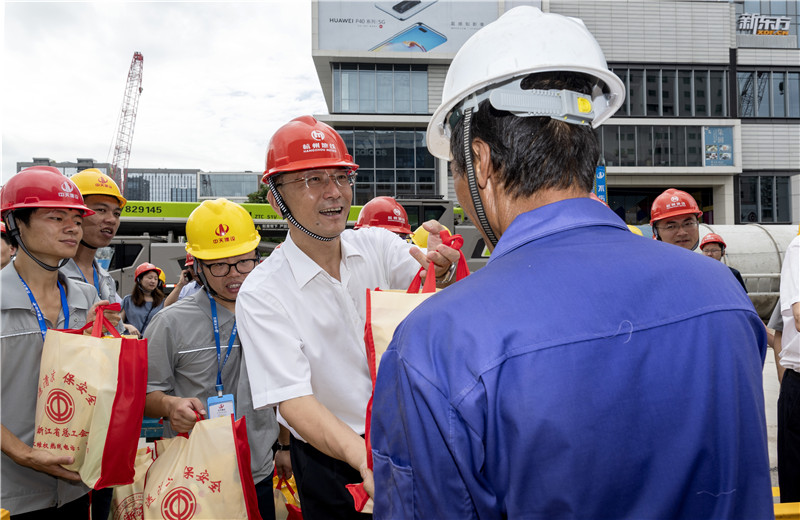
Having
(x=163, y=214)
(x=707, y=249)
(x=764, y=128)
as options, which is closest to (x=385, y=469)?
(x=707, y=249)

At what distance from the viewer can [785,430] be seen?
3.38 m

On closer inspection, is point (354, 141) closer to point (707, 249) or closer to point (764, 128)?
point (764, 128)

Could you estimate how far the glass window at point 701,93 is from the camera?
30.6m

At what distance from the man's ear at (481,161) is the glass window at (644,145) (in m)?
32.7

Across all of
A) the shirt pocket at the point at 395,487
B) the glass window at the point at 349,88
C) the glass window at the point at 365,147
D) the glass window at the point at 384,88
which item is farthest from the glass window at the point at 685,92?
the shirt pocket at the point at 395,487

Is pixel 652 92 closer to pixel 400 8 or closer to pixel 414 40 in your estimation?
pixel 414 40

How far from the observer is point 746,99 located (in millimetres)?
30766

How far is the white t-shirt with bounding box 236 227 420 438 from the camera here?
1.93m

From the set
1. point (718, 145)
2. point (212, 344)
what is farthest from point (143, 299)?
point (718, 145)

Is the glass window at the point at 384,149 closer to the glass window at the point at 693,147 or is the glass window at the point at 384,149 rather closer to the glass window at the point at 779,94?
the glass window at the point at 693,147

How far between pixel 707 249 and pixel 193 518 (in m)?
6.69

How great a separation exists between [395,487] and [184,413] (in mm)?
1892

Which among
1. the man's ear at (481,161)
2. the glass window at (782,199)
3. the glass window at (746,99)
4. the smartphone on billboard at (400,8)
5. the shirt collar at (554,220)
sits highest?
the smartphone on billboard at (400,8)

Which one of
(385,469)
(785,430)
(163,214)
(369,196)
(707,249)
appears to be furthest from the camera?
(369,196)
